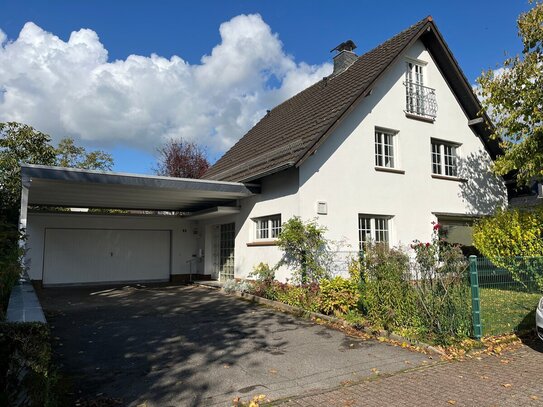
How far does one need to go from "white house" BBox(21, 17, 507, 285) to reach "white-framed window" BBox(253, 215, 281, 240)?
1.7 inches

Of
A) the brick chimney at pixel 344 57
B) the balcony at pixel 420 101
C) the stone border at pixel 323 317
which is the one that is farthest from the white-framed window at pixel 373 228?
the brick chimney at pixel 344 57

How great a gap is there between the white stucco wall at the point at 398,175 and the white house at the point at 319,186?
4cm

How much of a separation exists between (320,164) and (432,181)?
488 cm

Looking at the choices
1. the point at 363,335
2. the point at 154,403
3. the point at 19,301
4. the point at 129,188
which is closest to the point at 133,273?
the point at 129,188

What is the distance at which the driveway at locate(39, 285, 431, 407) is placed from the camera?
16.4ft

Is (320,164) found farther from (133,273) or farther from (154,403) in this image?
(133,273)

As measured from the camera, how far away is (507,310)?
7844 mm

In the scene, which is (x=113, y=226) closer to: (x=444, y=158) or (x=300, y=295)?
(x=300, y=295)

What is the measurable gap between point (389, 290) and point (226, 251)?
9200 mm

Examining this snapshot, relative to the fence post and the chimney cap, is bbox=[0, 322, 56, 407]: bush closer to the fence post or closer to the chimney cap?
the fence post

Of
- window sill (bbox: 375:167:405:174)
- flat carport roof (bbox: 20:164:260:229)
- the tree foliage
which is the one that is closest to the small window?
window sill (bbox: 375:167:405:174)

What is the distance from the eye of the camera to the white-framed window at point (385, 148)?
44.0 ft

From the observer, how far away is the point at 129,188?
11875 mm

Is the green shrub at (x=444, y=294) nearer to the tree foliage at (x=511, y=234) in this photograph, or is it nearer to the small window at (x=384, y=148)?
the tree foliage at (x=511, y=234)
